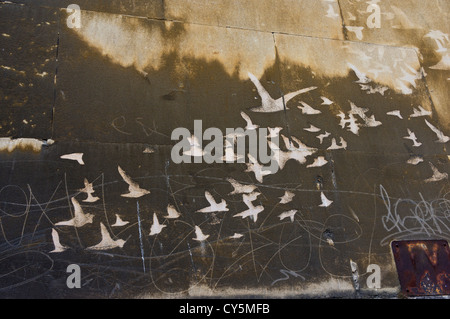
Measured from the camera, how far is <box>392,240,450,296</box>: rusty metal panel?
13.4ft

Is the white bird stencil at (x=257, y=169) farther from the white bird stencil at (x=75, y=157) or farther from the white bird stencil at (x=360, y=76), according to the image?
the white bird stencil at (x=360, y=76)

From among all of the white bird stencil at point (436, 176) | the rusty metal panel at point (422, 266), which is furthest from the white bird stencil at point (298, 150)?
the white bird stencil at point (436, 176)

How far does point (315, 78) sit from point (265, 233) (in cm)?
196

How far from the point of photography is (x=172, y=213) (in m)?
3.80

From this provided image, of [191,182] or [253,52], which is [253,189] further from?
[253,52]

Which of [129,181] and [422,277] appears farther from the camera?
[422,277]

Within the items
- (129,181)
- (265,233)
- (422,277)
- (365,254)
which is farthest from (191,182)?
(422,277)

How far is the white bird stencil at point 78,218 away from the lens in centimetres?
355

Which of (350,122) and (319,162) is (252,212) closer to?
(319,162)

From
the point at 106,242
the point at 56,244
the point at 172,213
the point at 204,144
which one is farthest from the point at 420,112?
the point at 56,244

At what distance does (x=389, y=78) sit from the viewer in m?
4.92

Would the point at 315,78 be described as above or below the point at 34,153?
above

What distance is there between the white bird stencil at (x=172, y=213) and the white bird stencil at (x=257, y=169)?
859 millimetres

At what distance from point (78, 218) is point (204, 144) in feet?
4.64
